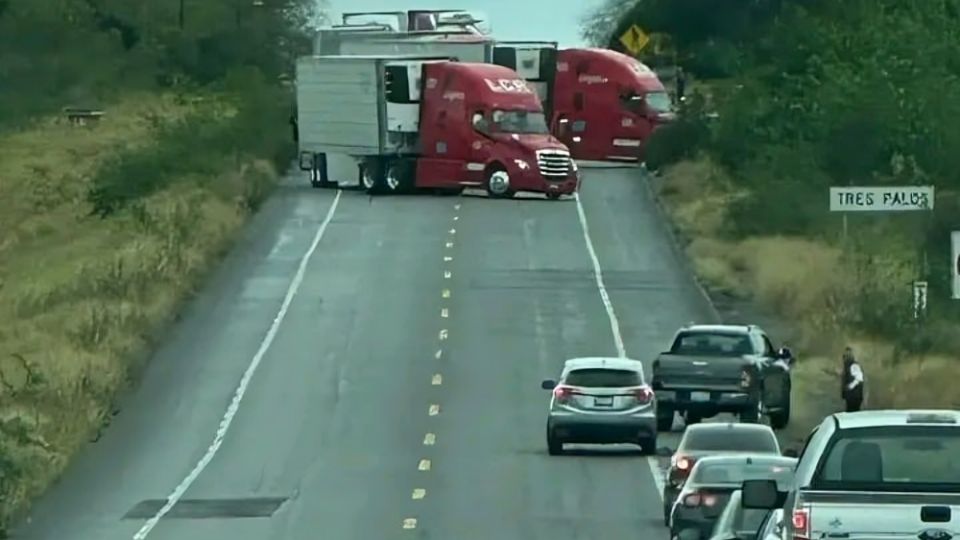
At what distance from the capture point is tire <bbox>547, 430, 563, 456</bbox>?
3894cm

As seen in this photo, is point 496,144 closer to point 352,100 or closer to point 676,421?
point 352,100

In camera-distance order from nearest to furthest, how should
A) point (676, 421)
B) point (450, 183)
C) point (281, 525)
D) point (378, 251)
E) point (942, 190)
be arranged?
point (281, 525)
point (676, 421)
point (942, 190)
point (378, 251)
point (450, 183)

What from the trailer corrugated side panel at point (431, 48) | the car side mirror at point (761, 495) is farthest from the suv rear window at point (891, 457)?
the trailer corrugated side panel at point (431, 48)

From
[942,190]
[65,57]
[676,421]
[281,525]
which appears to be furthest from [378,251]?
[65,57]

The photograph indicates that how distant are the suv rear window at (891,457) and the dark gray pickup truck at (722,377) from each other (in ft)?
79.2

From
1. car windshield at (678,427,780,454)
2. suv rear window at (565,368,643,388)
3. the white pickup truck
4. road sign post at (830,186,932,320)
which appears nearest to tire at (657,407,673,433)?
suv rear window at (565,368,643,388)

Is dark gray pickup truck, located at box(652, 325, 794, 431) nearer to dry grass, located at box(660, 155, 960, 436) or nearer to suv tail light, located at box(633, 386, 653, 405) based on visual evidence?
dry grass, located at box(660, 155, 960, 436)

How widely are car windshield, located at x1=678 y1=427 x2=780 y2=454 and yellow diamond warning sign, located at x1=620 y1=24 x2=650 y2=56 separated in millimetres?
65807

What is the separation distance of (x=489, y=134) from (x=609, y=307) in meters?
16.8

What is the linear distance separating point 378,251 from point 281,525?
3100 cm

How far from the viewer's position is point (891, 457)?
15242 mm

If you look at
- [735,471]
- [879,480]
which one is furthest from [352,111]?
[879,480]

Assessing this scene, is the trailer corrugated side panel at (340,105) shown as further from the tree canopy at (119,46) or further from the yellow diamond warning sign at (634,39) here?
the tree canopy at (119,46)

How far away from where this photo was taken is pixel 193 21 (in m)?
114
